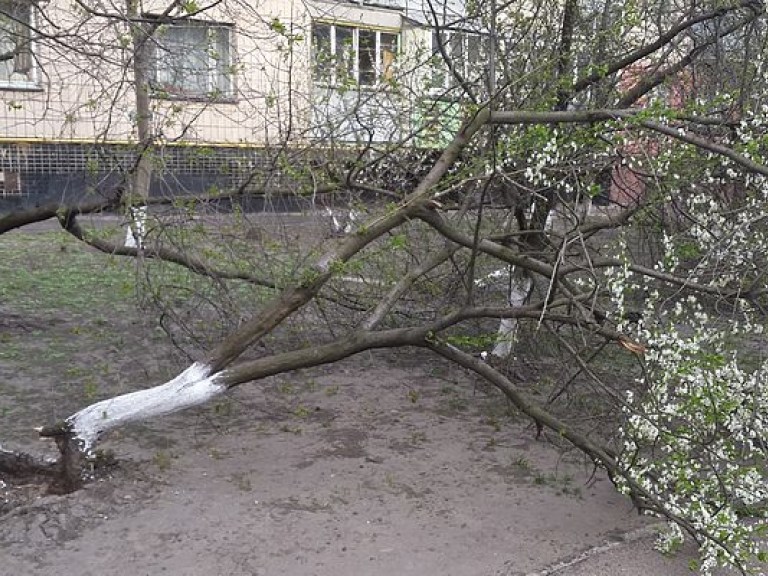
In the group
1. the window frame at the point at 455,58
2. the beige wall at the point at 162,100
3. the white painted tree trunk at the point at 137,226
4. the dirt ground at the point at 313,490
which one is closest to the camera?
the dirt ground at the point at 313,490

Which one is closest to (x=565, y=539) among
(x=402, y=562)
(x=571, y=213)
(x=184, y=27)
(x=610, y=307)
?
(x=402, y=562)

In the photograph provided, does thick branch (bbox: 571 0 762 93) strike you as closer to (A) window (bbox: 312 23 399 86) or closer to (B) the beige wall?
(A) window (bbox: 312 23 399 86)

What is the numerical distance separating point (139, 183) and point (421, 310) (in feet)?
7.71

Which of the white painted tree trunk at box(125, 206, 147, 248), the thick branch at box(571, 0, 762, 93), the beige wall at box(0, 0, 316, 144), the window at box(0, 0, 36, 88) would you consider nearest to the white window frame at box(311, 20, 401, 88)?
the beige wall at box(0, 0, 316, 144)

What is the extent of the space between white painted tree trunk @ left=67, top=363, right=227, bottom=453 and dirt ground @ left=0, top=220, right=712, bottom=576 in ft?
1.02

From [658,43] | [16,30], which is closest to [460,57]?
[658,43]

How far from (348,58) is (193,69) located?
3.89 feet

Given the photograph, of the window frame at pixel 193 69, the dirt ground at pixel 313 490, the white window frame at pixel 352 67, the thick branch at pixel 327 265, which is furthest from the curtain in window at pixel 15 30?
the thick branch at pixel 327 265

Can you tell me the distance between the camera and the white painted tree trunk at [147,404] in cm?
484

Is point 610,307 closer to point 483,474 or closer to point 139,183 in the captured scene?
point 483,474

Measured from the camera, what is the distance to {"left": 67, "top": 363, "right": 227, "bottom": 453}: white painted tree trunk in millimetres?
4840

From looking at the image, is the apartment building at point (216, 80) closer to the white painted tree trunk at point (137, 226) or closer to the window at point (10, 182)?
the white painted tree trunk at point (137, 226)

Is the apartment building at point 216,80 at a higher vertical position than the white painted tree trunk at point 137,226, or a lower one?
higher

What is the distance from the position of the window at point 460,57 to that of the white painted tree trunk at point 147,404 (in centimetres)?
303
